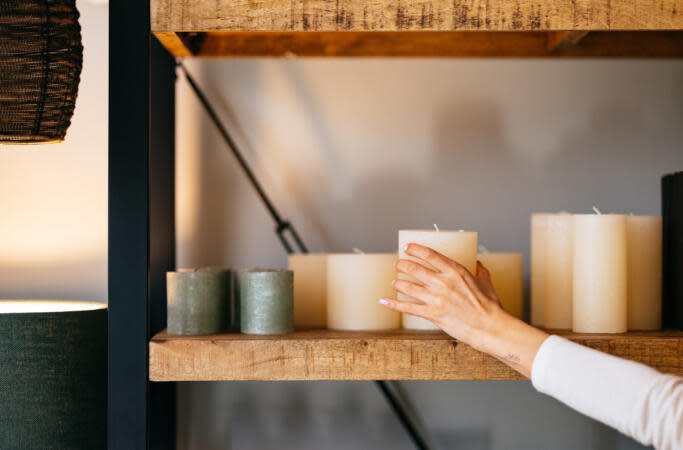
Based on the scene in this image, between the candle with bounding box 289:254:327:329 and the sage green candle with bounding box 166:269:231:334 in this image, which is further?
the candle with bounding box 289:254:327:329

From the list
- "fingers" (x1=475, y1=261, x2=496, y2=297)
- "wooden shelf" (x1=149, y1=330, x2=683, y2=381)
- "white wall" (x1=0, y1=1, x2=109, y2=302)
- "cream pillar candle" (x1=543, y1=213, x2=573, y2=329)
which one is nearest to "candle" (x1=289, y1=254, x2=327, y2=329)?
"wooden shelf" (x1=149, y1=330, x2=683, y2=381)

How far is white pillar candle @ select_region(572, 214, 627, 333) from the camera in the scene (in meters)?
0.91

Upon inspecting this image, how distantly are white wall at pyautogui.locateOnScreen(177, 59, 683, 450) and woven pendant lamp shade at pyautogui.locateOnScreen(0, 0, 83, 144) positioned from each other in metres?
0.44

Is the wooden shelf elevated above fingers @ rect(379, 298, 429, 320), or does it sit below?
below

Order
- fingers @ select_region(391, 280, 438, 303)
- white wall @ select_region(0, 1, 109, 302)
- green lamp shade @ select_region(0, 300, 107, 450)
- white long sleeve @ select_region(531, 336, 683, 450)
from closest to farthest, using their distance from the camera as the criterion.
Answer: white long sleeve @ select_region(531, 336, 683, 450), fingers @ select_region(391, 280, 438, 303), green lamp shade @ select_region(0, 300, 107, 450), white wall @ select_region(0, 1, 109, 302)

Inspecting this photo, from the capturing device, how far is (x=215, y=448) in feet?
4.07

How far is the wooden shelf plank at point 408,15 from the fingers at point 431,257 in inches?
11.8

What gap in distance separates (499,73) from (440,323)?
660 mm

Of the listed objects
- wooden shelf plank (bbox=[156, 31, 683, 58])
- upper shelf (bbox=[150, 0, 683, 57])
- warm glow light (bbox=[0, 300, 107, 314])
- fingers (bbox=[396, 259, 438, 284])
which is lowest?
warm glow light (bbox=[0, 300, 107, 314])

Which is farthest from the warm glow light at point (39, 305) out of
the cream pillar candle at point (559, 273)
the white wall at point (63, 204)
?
the cream pillar candle at point (559, 273)

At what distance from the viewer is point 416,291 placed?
833 millimetres

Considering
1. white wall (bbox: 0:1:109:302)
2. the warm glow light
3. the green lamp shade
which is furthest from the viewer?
white wall (bbox: 0:1:109:302)

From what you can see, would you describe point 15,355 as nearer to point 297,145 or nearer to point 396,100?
point 297,145

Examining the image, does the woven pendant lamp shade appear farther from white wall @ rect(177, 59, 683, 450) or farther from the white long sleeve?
the white long sleeve
